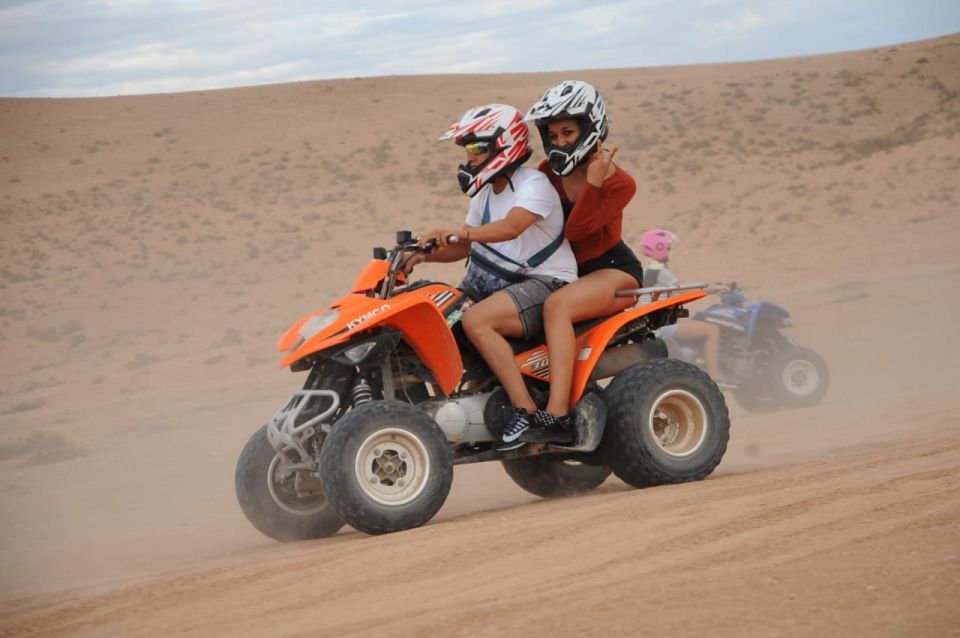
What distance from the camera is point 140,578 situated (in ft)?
23.2

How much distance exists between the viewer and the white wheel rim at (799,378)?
515 inches

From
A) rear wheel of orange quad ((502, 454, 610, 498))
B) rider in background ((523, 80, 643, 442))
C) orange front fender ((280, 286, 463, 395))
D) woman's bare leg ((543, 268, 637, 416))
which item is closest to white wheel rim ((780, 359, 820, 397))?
rear wheel of orange quad ((502, 454, 610, 498))

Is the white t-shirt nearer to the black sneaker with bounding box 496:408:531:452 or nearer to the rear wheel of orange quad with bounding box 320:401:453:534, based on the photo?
the black sneaker with bounding box 496:408:531:452

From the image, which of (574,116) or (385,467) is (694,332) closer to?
(574,116)

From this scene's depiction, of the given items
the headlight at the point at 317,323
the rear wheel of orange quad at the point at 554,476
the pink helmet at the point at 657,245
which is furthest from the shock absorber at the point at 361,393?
the pink helmet at the point at 657,245

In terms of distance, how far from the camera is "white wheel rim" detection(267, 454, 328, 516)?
747 cm

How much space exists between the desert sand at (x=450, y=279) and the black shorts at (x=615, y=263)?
4.48 ft

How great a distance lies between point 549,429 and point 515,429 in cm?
24

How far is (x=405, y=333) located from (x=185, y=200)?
1157 inches

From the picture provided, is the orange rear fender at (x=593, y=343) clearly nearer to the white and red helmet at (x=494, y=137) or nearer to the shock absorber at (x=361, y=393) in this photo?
the white and red helmet at (x=494, y=137)

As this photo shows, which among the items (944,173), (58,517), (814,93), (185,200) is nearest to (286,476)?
(58,517)

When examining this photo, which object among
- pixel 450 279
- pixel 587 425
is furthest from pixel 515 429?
pixel 450 279

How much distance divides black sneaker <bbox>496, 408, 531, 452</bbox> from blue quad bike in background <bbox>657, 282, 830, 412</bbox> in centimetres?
582

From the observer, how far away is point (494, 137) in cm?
738
